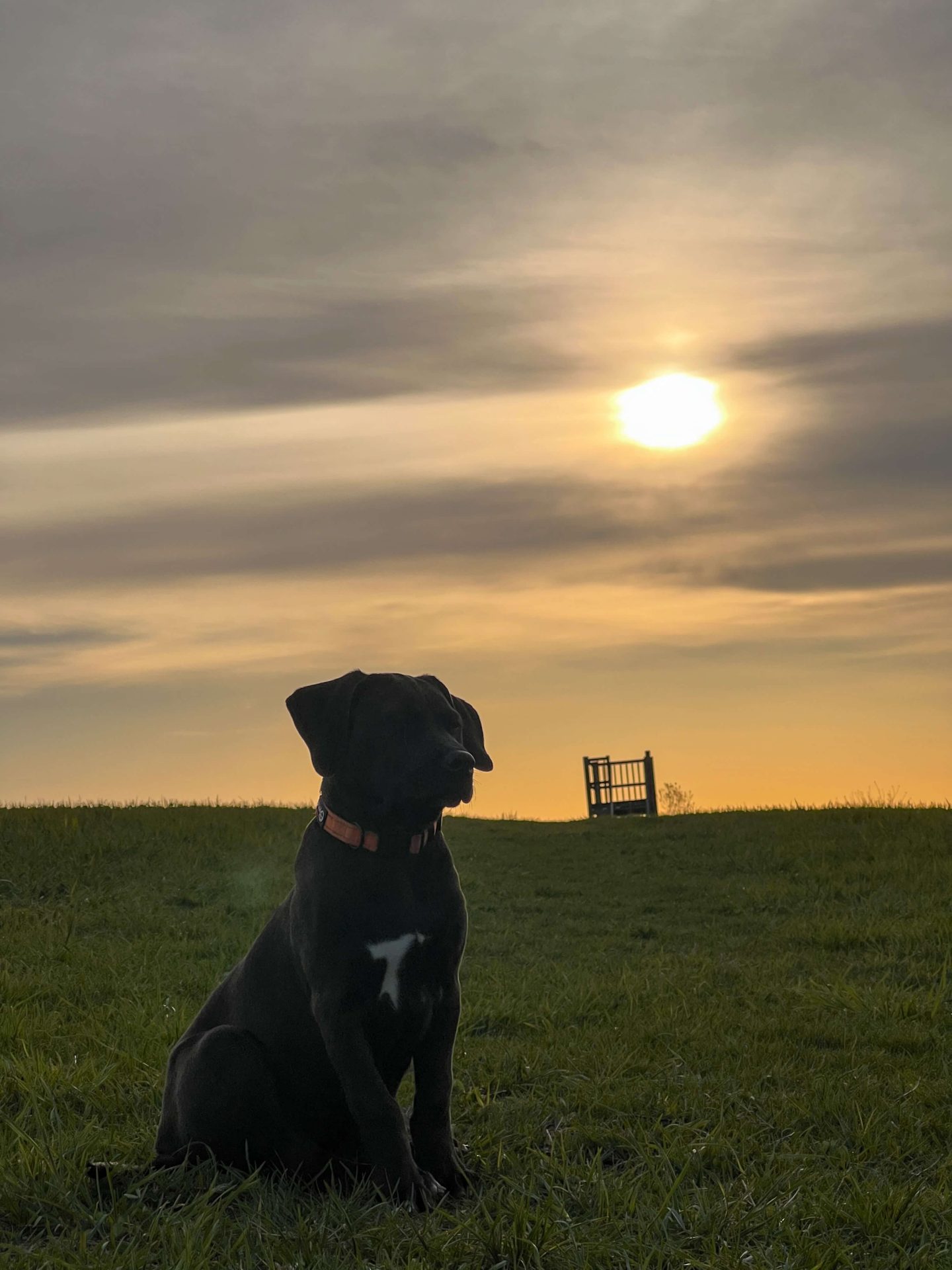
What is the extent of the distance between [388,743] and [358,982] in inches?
33.6

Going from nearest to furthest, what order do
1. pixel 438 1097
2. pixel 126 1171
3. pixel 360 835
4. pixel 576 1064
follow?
1. pixel 360 835
2. pixel 438 1097
3. pixel 126 1171
4. pixel 576 1064

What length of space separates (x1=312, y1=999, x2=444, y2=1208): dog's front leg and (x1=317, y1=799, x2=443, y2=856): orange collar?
1.88ft

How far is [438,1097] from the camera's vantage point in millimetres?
4551

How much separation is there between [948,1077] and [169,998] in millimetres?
5290

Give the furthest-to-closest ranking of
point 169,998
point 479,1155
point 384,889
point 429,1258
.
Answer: point 169,998 → point 479,1155 → point 384,889 → point 429,1258

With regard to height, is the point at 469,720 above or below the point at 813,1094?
above

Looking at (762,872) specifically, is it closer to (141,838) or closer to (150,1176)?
(141,838)

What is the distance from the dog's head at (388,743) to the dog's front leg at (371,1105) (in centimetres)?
74

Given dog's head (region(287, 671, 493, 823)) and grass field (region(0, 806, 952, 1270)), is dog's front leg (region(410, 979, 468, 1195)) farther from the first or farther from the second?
dog's head (region(287, 671, 493, 823))

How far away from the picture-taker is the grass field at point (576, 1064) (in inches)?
164

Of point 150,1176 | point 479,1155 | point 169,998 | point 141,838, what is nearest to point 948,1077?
point 479,1155

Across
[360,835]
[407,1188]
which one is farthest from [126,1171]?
[360,835]

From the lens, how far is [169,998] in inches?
349

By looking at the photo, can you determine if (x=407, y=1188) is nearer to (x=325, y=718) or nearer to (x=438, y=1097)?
(x=438, y=1097)
